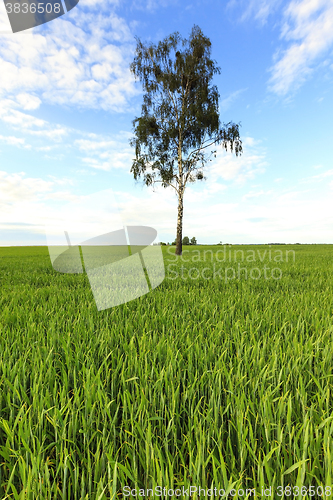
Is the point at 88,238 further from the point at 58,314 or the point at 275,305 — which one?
the point at 275,305

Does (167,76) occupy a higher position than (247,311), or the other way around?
(167,76)

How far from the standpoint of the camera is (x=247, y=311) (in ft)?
10.1

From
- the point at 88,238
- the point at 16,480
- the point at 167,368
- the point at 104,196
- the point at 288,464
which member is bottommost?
the point at 16,480

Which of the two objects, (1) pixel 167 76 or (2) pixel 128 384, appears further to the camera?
(1) pixel 167 76

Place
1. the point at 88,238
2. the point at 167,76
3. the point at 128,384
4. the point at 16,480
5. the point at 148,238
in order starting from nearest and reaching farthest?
the point at 16,480, the point at 128,384, the point at 88,238, the point at 148,238, the point at 167,76

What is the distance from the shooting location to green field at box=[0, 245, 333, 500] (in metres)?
0.91

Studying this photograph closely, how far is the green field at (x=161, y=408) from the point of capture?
0.91m

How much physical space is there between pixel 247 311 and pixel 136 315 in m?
1.39

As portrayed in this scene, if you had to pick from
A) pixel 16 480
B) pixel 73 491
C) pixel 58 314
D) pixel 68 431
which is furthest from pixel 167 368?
Answer: pixel 58 314

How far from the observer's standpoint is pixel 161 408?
4.06 ft

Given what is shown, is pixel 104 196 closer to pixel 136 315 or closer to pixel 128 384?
pixel 136 315

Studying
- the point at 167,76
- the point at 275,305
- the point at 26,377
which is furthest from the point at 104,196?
the point at 167,76

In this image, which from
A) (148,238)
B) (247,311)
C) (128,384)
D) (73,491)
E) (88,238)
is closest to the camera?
(73,491)

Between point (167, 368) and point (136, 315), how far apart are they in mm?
1301
